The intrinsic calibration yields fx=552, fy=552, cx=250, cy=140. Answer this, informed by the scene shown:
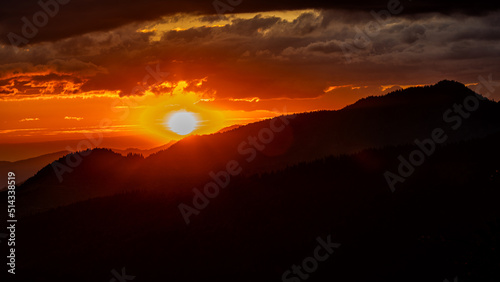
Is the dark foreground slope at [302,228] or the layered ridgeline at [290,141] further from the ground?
the layered ridgeline at [290,141]

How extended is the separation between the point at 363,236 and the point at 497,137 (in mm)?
33906

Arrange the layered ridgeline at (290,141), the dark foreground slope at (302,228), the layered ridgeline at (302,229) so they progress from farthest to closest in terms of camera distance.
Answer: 1. the layered ridgeline at (290,141)
2. the dark foreground slope at (302,228)
3. the layered ridgeline at (302,229)

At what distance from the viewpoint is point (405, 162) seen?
288 feet

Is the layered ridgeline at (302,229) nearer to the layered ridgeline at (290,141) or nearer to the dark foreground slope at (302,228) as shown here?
the dark foreground slope at (302,228)

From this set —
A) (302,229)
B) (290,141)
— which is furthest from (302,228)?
(290,141)

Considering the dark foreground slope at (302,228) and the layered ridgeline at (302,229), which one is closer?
the layered ridgeline at (302,229)

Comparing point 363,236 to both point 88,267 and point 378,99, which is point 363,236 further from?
point 378,99

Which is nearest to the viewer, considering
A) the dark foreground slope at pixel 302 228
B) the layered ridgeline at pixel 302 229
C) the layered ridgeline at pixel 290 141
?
the layered ridgeline at pixel 302 229

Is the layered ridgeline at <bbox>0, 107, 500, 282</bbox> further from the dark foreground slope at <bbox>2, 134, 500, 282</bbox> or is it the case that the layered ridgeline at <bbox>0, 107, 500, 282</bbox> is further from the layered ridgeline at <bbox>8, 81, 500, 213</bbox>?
the layered ridgeline at <bbox>8, 81, 500, 213</bbox>

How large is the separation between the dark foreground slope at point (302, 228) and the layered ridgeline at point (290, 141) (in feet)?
55.7

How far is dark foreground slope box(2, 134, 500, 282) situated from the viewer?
62.6 m

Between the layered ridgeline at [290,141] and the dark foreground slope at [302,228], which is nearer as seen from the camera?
the dark foreground slope at [302,228]

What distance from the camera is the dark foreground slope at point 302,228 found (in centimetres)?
6256

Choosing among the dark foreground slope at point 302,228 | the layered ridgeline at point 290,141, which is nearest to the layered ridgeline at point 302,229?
the dark foreground slope at point 302,228
